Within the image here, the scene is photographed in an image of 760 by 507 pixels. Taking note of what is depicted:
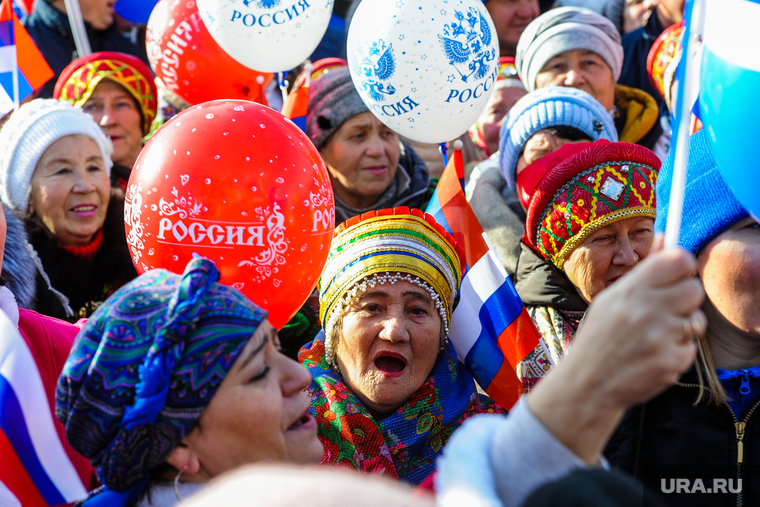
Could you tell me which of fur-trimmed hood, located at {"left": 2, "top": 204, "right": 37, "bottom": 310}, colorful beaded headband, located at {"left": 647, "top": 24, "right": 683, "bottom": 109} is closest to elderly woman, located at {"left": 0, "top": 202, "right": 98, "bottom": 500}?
fur-trimmed hood, located at {"left": 2, "top": 204, "right": 37, "bottom": 310}

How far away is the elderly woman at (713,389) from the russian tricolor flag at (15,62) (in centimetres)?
337

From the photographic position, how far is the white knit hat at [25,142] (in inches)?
156

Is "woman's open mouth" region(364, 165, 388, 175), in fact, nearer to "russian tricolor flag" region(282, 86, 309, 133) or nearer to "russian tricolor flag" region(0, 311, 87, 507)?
"russian tricolor flag" region(282, 86, 309, 133)

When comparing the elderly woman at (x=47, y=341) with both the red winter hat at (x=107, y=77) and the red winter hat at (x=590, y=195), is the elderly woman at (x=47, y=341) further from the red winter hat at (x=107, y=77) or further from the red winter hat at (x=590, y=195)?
the red winter hat at (x=107, y=77)

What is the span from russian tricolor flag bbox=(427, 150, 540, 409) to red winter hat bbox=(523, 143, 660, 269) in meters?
0.31

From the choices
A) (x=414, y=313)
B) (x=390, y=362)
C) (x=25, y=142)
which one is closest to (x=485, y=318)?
(x=414, y=313)

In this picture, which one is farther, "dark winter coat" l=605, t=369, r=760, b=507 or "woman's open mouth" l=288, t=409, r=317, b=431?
"dark winter coat" l=605, t=369, r=760, b=507

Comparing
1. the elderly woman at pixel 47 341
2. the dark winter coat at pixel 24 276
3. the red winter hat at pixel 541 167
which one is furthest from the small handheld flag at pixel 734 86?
the dark winter coat at pixel 24 276

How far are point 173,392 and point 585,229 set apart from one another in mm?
2084

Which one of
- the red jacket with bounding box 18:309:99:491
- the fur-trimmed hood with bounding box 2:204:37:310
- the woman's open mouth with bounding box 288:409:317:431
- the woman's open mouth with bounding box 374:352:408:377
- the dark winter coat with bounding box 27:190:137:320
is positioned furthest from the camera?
the dark winter coat with bounding box 27:190:137:320

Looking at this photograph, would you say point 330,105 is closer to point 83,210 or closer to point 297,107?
point 297,107

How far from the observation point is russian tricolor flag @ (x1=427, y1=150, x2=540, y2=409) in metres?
3.03

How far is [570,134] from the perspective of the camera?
404cm

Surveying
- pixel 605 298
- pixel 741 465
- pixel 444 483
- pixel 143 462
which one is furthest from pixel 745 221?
pixel 143 462
